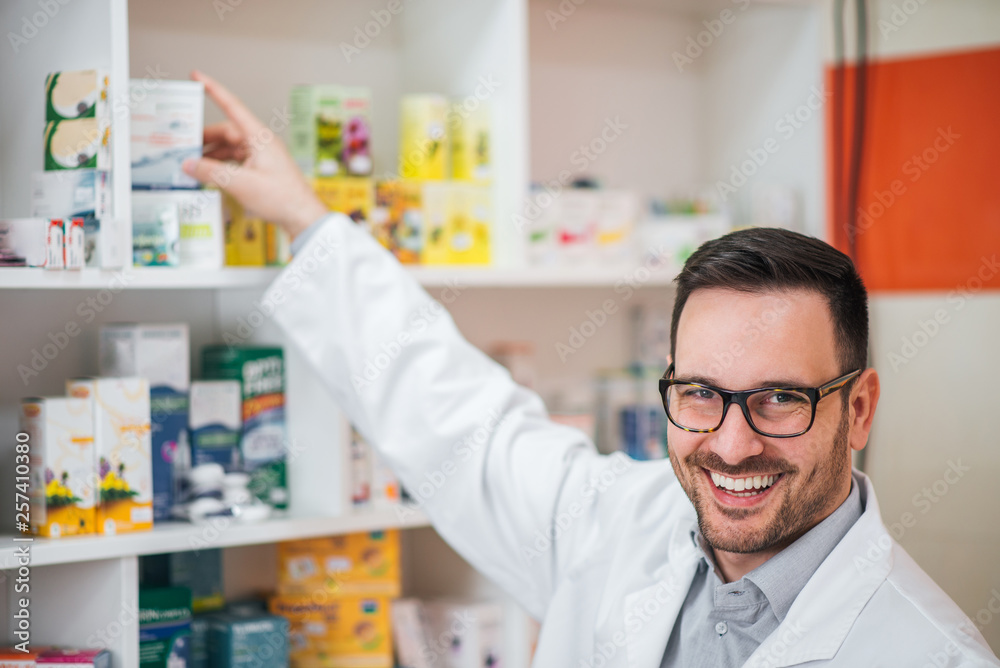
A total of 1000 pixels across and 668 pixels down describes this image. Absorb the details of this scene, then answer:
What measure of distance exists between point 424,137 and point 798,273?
1.04 meters

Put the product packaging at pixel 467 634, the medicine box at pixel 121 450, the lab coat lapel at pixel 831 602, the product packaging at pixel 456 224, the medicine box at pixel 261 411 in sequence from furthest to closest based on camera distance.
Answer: the product packaging at pixel 467 634, the product packaging at pixel 456 224, the medicine box at pixel 261 411, the medicine box at pixel 121 450, the lab coat lapel at pixel 831 602

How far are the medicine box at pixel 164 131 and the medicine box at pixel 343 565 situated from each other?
2.73 feet

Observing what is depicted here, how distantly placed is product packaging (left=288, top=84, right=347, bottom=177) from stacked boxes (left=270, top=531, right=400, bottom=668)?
82 centimetres

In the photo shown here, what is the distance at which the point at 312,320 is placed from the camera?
189 centimetres

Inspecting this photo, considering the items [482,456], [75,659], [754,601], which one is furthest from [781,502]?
[75,659]

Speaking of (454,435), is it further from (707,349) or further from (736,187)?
(736,187)

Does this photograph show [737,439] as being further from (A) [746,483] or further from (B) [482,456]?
(B) [482,456]

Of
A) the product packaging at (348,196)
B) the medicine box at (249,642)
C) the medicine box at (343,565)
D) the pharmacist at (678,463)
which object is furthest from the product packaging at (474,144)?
the medicine box at (249,642)

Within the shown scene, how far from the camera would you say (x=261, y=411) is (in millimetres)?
2098

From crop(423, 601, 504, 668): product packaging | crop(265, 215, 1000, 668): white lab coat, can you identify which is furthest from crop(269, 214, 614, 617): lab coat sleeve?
crop(423, 601, 504, 668): product packaging

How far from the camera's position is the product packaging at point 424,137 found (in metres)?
2.19

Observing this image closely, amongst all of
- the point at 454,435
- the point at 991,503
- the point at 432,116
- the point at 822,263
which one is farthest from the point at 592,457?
the point at 991,503

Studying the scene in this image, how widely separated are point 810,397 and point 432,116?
1147 mm

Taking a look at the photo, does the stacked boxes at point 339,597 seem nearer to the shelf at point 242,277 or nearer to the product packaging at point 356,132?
the shelf at point 242,277
